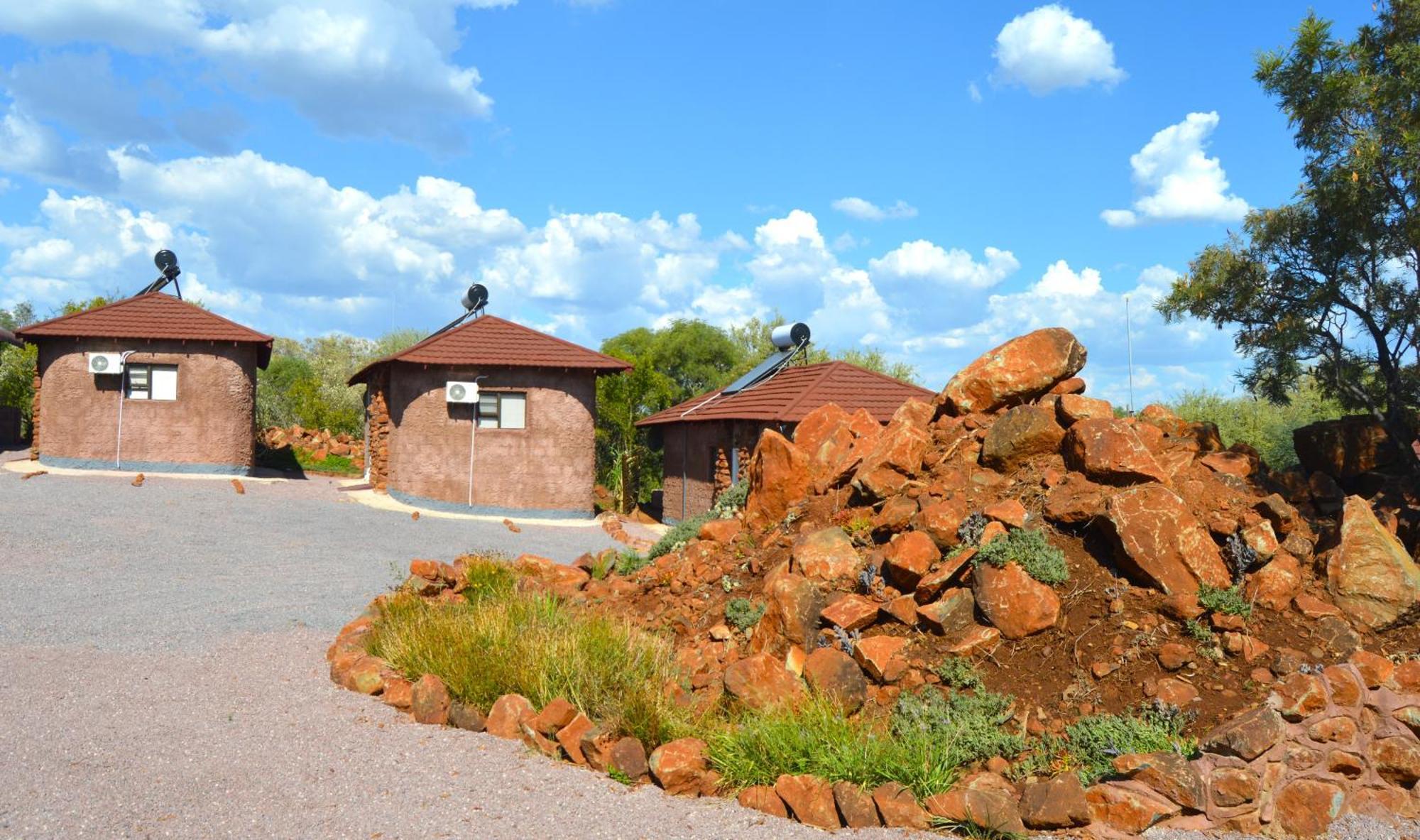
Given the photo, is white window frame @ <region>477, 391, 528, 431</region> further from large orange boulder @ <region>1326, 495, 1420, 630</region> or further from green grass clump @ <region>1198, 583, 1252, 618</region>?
large orange boulder @ <region>1326, 495, 1420, 630</region>

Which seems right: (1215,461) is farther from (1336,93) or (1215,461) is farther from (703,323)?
(703,323)

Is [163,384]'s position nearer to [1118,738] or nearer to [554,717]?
[554,717]

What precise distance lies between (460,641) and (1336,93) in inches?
444

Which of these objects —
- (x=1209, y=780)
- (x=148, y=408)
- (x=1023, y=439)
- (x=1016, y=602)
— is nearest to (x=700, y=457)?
(x=148, y=408)

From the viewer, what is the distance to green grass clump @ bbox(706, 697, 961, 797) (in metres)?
6.15

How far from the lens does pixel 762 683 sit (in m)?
7.27

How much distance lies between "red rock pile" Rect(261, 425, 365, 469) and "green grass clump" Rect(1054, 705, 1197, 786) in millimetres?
26990

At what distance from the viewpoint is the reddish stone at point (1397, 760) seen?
20.7 feet

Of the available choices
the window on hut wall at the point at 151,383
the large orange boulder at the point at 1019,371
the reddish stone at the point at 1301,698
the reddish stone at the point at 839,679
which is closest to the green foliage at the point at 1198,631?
the reddish stone at the point at 1301,698

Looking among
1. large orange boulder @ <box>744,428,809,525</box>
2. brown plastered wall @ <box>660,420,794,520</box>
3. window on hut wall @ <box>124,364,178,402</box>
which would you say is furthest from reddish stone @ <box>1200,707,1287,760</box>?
window on hut wall @ <box>124,364,178,402</box>

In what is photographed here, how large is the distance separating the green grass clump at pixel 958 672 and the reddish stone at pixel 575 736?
2.59 meters

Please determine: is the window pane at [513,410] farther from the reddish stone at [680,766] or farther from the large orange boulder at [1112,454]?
the reddish stone at [680,766]

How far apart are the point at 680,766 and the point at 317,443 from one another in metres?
28.6

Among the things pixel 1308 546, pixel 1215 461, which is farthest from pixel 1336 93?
pixel 1308 546
